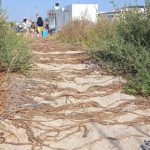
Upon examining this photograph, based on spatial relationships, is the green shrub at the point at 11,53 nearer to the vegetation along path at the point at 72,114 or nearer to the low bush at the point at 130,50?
the vegetation along path at the point at 72,114

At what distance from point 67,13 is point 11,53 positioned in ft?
64.3

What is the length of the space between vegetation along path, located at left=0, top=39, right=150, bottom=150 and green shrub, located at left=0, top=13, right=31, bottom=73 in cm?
26

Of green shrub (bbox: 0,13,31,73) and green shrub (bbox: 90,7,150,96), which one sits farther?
green shrub (bbox: 0,13,31,73)

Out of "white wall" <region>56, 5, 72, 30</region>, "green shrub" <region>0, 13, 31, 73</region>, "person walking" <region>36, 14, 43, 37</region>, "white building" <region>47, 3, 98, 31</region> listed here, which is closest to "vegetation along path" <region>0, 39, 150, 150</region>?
"green shrub" <region>0, 13, 31, 73</region>

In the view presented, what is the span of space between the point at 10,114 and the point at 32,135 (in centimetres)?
77

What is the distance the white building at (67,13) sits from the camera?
24.7 metres

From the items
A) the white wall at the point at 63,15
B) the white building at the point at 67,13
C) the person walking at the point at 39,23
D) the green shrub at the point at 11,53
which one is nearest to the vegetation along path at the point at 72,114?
the green shrub at the point at 11,53

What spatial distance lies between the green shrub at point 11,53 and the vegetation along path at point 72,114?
10.2 inches

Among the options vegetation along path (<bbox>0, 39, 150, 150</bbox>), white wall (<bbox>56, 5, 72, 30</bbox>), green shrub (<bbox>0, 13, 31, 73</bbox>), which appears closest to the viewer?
vegetation along path (<bbox>0, 39, 150, 150</bbox>)

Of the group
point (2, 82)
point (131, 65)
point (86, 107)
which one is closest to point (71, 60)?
point (131, 65)

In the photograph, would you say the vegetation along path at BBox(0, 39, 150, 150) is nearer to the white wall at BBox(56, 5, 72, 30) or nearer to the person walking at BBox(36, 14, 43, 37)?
the person walking at BBox(36, 14, 43, 37)

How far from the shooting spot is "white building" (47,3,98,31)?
24.7m

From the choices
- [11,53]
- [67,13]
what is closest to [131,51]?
[11,53]

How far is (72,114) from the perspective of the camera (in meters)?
6.92
